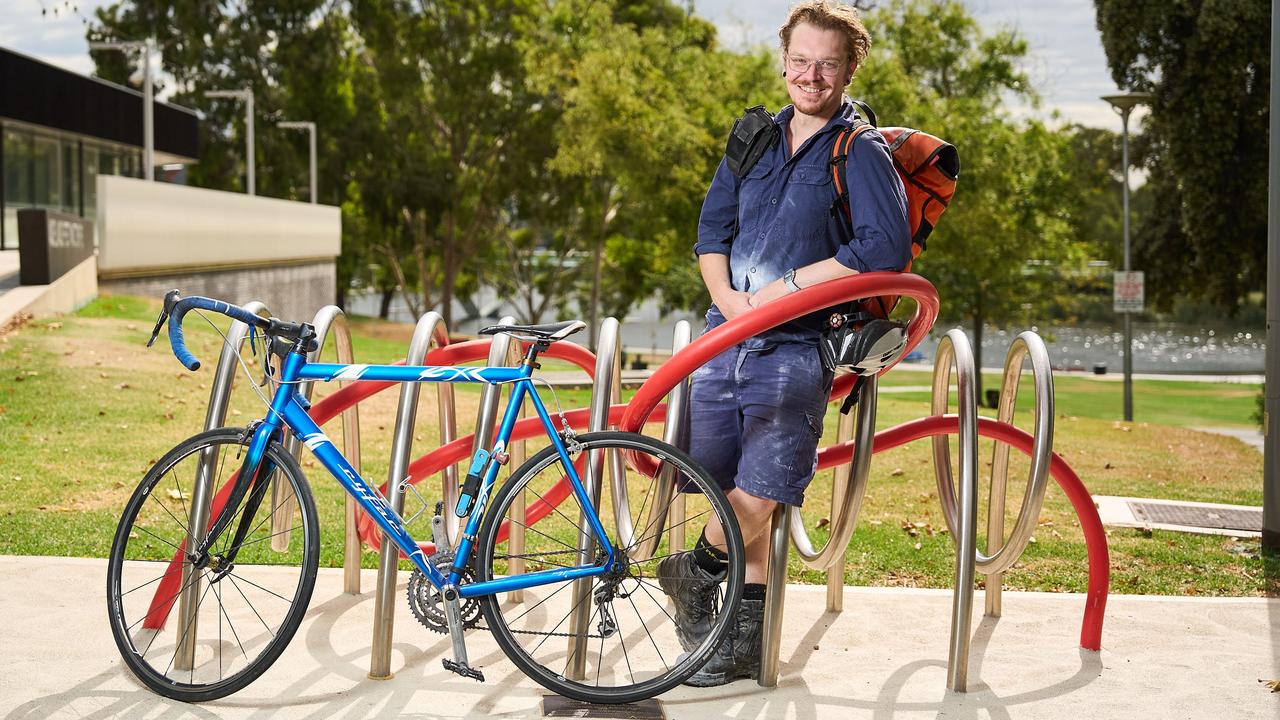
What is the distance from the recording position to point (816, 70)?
12.3ft

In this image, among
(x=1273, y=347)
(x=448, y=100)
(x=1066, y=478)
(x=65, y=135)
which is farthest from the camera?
(x=448, y=100)

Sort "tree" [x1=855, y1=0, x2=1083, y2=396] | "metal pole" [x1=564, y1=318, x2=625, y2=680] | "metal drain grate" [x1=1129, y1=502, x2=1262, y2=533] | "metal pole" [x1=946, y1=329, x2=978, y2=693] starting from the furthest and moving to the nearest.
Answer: "tree" [x1=855, y1=0, x2=1083, y2=396]
"metal drain grate" [x1=1129, y1=502, x2=1262, y2=533]
"metal pole" [x1=946, y1=329, x2=978, y2=693]
"metal pole" [x1=564, y1=318, x2=625, y2=680]

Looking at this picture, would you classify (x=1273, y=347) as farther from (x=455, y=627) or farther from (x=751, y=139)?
(x=455, y=627)

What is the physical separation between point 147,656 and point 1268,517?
546cm

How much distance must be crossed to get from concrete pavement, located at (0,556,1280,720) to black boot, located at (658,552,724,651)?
0.19 m

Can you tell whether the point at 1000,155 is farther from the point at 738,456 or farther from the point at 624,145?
the point at 738,456

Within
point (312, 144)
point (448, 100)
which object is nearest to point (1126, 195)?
point (448, 100)

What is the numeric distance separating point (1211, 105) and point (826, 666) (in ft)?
73.7

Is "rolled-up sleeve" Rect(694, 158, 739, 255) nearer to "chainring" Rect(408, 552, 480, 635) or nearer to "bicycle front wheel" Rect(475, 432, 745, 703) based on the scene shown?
"bicycle front wheel" Rect(475, 432, 745, 703)

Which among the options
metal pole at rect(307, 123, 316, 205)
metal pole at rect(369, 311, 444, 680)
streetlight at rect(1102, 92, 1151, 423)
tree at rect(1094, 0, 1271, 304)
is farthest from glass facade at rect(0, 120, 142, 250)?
metal pole at rect(369, 311, 444, 680)

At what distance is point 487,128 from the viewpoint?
38875 millimetres

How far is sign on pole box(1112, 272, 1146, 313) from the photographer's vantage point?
24125 millimetres

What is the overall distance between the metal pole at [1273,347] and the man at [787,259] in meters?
3.76

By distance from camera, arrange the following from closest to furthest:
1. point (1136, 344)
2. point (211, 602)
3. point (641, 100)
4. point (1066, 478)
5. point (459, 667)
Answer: point (459, 667) < point (1066, 478) < point (211, 602) < point (641, 100) < point (1136, 344)
